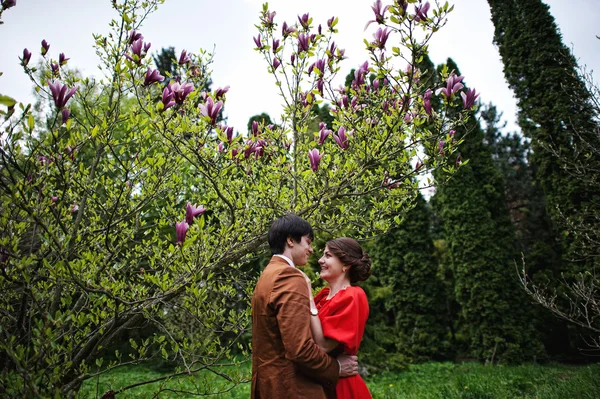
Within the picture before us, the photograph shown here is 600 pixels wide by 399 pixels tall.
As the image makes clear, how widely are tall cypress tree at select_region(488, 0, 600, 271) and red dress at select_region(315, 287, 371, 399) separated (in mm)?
9599

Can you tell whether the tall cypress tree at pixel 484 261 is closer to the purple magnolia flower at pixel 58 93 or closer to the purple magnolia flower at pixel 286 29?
the purple magnolia flower at pixel 286 29

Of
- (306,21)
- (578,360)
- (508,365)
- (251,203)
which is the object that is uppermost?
(306,21)

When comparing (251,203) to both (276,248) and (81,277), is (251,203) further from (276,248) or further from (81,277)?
(81,277)

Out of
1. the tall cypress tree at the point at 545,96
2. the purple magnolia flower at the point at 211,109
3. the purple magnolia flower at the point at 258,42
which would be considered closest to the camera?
the purple magnolia flower at the point at 211,109

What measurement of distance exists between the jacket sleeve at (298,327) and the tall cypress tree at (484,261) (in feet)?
33.6

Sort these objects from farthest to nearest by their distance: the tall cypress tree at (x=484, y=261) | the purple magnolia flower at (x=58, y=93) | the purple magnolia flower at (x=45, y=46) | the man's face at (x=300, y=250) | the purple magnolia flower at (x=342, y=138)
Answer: the tall cypress tree at (x=484, y=261) → the purple magnolia flower at (x=342, y=138) → the purple magnolia flower at (x=45, y=46) → the man's face at (x=300, y=250) → the purple magnolia flower at (x=58, y=93)

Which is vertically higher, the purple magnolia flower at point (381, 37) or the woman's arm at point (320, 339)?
the purple magnolia flower at point (381, 37)

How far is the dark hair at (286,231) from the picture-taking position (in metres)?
1.78

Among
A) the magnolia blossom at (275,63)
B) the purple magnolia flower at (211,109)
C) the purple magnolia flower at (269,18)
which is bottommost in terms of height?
the purple magnolia flower at (211,109)

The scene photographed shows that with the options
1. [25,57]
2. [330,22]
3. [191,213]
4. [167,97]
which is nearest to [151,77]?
[167,97]

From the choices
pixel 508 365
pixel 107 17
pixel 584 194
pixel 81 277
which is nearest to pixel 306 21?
pixel 107 17

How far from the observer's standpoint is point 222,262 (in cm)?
238

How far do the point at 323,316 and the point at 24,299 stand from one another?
1.60 m

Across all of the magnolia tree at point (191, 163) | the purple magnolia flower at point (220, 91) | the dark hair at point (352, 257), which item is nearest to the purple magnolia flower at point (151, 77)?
the magnolia tree at point (191, 163)
